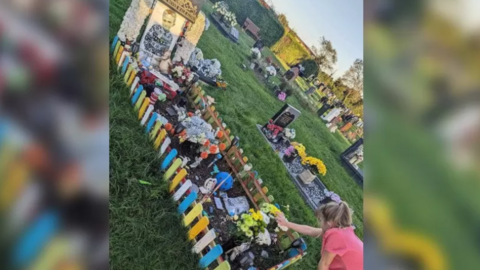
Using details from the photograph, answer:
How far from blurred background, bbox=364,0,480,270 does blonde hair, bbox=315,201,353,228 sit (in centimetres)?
207

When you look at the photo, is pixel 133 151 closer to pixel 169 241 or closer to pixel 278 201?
pixel 169 241

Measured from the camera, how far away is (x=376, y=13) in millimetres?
377

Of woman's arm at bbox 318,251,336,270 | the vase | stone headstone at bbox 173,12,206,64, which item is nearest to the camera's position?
woman's arm at bbox 318,251,336,270

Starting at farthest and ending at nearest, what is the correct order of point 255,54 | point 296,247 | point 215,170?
point 255,54 → point 215,170 → point 296,247

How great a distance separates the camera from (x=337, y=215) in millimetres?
2381

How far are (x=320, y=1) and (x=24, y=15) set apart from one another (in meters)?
10.7

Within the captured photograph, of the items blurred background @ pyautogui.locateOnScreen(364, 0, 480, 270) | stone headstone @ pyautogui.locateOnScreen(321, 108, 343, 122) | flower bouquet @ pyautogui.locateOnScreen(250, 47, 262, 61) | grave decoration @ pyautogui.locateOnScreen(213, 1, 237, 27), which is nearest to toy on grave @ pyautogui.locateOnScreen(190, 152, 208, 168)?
blurred background @ pyautogui.locateOnScreen(364, 0, 480, 270)

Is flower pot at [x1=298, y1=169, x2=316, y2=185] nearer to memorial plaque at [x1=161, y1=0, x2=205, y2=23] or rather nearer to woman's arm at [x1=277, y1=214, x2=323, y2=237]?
woman's arm at [x1=277, y1=214, x2=323, y2=237]

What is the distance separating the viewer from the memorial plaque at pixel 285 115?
5.18m

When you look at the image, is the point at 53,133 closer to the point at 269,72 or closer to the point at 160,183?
the point at 160,183

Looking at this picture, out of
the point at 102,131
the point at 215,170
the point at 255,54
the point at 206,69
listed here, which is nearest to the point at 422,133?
the point at 102,131

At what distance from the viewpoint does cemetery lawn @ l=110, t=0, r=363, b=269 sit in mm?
2400

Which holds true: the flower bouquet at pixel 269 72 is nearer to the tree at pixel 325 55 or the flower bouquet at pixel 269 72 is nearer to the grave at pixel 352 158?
the grave at pixel 352 158

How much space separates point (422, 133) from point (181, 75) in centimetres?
439
